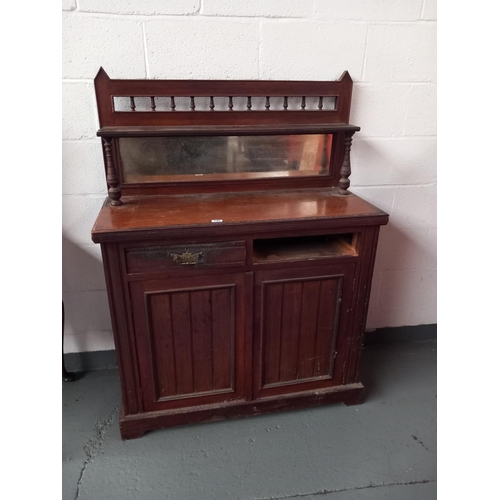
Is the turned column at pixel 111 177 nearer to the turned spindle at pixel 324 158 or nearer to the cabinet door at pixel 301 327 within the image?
the cabinet door at pixel 301 327

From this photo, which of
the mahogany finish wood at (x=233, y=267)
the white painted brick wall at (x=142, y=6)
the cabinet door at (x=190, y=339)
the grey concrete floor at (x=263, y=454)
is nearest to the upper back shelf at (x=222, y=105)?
the mahogany finish wood at (x=233, y=267)

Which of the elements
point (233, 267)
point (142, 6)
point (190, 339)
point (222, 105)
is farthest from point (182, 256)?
point (142, 6)

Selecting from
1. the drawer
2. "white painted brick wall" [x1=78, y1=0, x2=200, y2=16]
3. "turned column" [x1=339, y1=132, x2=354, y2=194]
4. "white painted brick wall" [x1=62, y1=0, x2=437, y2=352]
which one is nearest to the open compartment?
the drawer

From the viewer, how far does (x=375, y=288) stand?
2.02 meters

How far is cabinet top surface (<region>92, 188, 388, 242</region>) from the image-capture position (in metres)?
1.28

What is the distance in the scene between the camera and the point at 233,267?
1.37m

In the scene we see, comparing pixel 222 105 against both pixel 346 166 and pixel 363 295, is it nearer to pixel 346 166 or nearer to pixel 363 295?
pixel 346 166

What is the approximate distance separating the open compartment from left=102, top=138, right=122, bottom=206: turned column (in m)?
0.55

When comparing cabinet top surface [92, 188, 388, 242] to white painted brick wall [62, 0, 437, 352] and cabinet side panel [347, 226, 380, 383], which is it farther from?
white painted brick wall [62, 0, 437, 352]

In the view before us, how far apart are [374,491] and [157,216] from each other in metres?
1.25

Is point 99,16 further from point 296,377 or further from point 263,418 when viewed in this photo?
point 263,418

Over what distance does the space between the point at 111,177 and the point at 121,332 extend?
1.85ft

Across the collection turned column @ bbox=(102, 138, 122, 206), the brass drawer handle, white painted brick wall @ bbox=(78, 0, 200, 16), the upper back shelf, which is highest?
white painted brick wall @ bbox=(78, 0, 200, 16)

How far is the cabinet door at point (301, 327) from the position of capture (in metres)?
1.45
